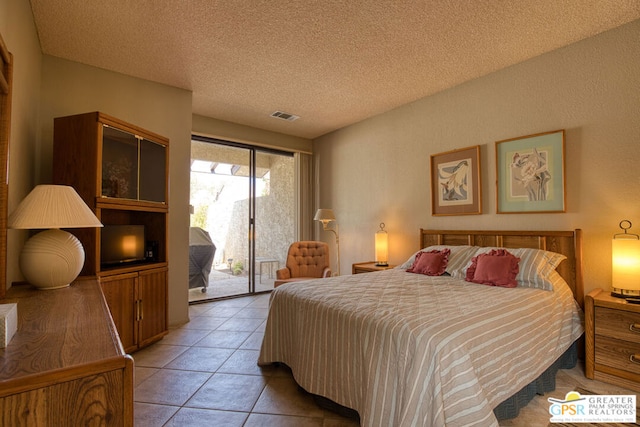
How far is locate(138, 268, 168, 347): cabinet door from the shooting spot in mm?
2900

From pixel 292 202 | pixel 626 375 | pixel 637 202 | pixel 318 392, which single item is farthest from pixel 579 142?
pixel 292 202

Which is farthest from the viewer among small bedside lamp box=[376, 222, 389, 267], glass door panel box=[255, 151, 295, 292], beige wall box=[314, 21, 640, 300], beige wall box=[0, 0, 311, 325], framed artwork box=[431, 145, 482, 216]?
glass door panel box=[255, 151, 295, 292]

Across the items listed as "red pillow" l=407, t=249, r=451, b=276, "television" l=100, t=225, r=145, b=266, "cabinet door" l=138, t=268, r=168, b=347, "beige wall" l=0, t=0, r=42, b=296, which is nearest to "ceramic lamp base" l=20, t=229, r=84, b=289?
"beige wall" l=0, t=0, r=42, b=296

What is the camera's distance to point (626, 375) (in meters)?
2.15

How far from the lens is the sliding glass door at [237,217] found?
4707mm

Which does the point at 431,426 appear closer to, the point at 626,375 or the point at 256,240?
the point at 626,375

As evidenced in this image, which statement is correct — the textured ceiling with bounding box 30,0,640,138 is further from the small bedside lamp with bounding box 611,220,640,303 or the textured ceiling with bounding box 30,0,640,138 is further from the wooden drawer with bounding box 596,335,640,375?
the wooden drawer with bounding box 596,335,640,375

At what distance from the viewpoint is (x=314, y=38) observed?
2668mm

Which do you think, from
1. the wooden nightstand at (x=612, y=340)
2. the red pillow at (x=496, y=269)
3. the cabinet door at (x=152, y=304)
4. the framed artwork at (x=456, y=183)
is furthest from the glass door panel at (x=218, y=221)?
the wooden nightstand at (x=612, y=340)

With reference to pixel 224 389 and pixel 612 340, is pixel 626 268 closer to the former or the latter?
pixel 612 340

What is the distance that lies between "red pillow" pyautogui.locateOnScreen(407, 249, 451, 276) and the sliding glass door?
9.43 feet

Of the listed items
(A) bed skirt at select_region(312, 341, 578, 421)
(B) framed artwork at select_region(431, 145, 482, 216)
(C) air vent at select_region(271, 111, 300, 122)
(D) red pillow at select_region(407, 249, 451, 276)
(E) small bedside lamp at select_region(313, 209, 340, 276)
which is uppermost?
(C) air vent at select_region(271, 111, 300, 122)

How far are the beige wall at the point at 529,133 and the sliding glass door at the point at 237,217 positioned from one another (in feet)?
4.83

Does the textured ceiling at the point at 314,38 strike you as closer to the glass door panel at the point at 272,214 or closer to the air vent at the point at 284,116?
the air vent at the point at 284,116
